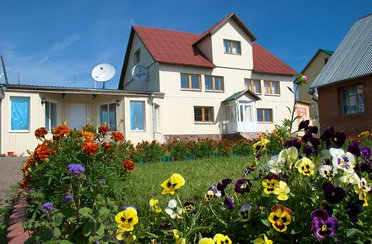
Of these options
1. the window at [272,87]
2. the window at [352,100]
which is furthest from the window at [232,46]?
the window at [352,100]

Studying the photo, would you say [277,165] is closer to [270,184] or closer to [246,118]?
[270,184]

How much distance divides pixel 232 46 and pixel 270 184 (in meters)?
24.3

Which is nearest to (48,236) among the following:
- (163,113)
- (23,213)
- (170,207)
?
(170,207)

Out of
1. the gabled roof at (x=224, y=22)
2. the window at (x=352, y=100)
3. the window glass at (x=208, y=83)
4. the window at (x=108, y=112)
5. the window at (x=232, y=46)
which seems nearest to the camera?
the window at (x=352, y=100)

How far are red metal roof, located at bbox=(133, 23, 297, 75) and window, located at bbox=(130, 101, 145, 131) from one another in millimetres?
3551

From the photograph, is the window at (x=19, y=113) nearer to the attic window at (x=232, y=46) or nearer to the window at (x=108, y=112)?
the window at (x=108, y=112)

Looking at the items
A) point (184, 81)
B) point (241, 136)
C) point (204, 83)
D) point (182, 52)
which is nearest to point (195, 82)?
point (204, 83)

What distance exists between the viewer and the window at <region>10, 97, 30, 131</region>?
16891 mm

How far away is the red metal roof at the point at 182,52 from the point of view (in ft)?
76.2

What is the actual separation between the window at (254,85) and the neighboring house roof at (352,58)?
7400mm

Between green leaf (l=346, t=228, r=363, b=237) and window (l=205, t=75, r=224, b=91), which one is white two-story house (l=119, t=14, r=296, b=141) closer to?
window (l=205, t=75, r=224, b=91)

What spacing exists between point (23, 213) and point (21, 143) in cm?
1468

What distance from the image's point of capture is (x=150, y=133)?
67.6 ft

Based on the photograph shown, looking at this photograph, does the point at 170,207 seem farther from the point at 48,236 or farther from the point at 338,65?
the point at 338,65
